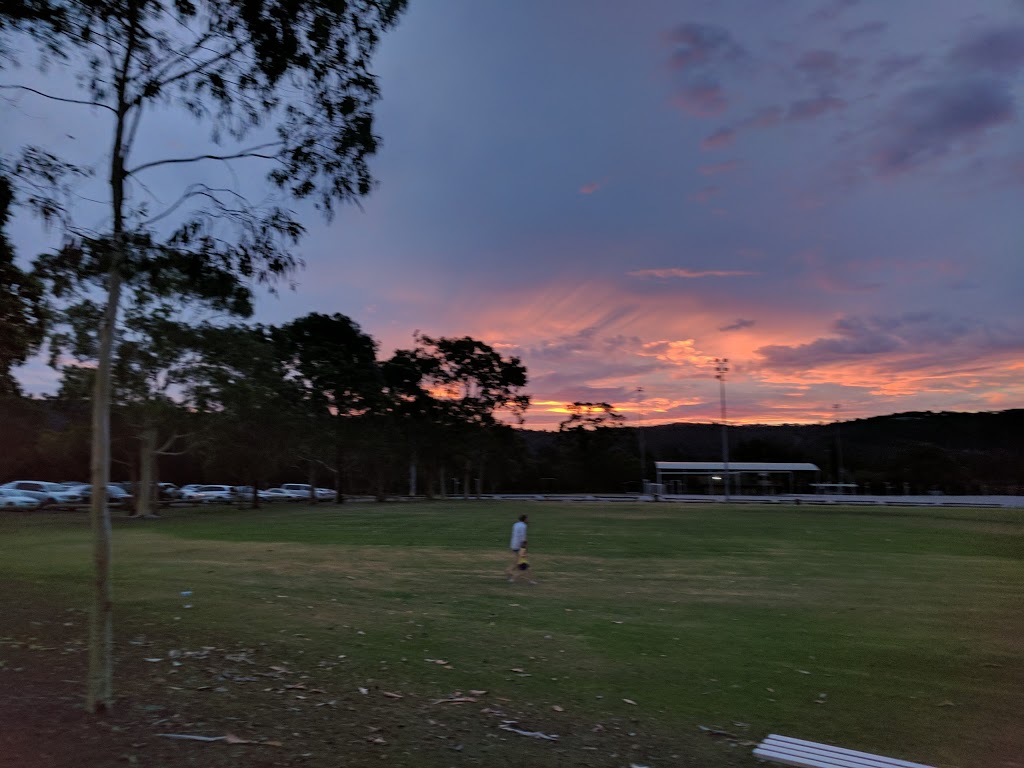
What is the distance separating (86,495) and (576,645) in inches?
2008

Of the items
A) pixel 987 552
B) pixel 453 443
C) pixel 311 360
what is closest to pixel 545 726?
pixel 987 552

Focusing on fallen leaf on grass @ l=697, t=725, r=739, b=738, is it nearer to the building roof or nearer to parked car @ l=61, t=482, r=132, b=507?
parked car @ l=61, t=482, r=132, b=507

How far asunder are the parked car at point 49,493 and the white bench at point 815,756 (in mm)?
49101

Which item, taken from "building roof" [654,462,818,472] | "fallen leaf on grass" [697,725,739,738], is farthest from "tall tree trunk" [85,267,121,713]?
"building roof" [654,462,818,472]

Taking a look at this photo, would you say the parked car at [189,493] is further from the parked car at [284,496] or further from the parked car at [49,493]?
the parked car at [49,493]

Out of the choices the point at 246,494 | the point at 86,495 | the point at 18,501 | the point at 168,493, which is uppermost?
the point at 86,495

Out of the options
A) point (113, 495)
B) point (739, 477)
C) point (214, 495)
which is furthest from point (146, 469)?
point (739, 477)

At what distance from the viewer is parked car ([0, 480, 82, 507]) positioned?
44.6 meters

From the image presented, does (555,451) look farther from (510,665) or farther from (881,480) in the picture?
(510,665)

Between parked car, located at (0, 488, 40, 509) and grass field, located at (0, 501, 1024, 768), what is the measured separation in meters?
27.2

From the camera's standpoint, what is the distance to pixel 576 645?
32.4ft

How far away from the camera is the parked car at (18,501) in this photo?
4431 centimetres

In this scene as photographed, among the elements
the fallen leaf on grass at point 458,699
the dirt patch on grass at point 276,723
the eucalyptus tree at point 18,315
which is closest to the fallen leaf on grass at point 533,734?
the dirt patch on grass at point 276,723

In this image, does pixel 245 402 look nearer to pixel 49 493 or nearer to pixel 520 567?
pixel 49 493
